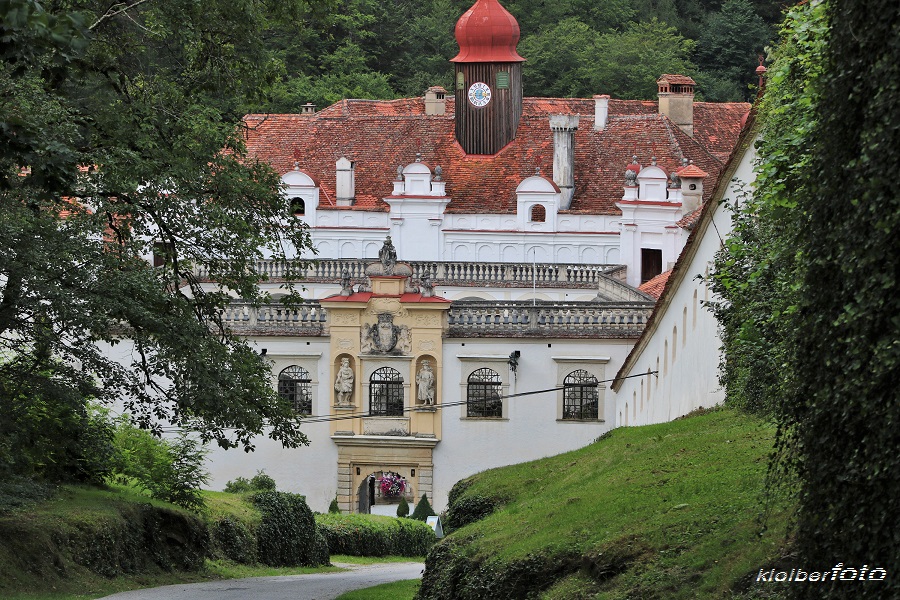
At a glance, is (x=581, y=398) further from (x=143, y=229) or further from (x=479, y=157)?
(x=479, y=157)

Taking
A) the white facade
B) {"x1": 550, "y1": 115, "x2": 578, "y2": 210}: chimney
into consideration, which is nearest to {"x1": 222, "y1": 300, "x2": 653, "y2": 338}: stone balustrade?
the white facade

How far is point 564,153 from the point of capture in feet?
253

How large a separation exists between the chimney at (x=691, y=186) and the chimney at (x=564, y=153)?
5911 millimetres

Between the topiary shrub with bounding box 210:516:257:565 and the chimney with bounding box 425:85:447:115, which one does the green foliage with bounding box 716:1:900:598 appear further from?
the chimney with bounding box 425:85:447:115

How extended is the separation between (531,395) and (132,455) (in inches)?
876

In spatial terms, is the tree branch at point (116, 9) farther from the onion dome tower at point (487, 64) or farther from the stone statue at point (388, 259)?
the onion dome tower at point (487, 64)

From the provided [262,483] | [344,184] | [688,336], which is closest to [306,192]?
[344,184]

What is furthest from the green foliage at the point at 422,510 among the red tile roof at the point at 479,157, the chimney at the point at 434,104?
the chimney at the point at 434,104

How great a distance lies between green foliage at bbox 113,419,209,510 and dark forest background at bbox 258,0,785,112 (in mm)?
62055

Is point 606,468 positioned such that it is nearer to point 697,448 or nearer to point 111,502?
point 697,448

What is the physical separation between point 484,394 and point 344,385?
4.08m

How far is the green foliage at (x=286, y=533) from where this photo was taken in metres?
33.6

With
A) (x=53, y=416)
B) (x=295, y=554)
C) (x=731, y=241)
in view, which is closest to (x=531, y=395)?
(x=295, y=554)

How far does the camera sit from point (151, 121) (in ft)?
78.7
